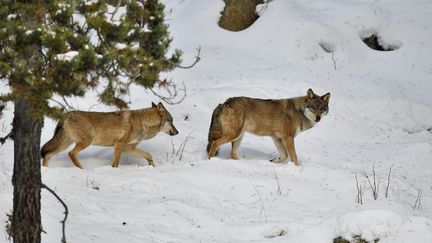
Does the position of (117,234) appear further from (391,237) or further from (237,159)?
(237,159)

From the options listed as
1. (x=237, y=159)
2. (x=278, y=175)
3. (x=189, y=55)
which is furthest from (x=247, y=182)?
(x=189, y=55)

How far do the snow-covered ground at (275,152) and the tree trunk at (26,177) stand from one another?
4.00ft

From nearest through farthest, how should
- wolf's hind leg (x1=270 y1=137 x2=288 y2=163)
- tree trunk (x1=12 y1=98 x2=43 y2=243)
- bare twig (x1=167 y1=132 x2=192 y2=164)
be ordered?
tree trunk (x1=12 y1=98 x2=43 y2=243)
bare twig (x1=167 y1=132 x2=192 y2=164)
wolf's hind leg (x1=270 y1=137 x2=288 y2=163)

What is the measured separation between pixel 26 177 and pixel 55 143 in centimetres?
513

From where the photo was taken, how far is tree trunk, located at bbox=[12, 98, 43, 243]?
21.2ft

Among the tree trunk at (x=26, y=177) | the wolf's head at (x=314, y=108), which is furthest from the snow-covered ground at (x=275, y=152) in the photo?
the tree trunk at (x=26, y=177)

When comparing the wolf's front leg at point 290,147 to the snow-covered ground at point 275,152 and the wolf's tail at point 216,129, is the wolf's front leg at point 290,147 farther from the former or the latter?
the wolf's tail at point 216,129

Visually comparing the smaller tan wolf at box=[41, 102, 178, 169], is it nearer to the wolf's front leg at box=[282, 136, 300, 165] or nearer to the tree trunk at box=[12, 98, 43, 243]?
the wolf's front leg at box=[282, 136, 300, 165]

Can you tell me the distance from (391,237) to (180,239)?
2561 mm

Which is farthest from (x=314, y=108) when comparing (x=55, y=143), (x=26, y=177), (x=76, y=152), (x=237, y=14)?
(x=237, y=14)

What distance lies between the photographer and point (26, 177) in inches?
258

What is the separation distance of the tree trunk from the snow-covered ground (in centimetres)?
122

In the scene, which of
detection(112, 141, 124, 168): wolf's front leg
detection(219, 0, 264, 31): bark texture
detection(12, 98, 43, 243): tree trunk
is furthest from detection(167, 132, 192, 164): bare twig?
detection(219, 0, 264, 31): bark texture

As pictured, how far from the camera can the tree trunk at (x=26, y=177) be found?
6.46m
